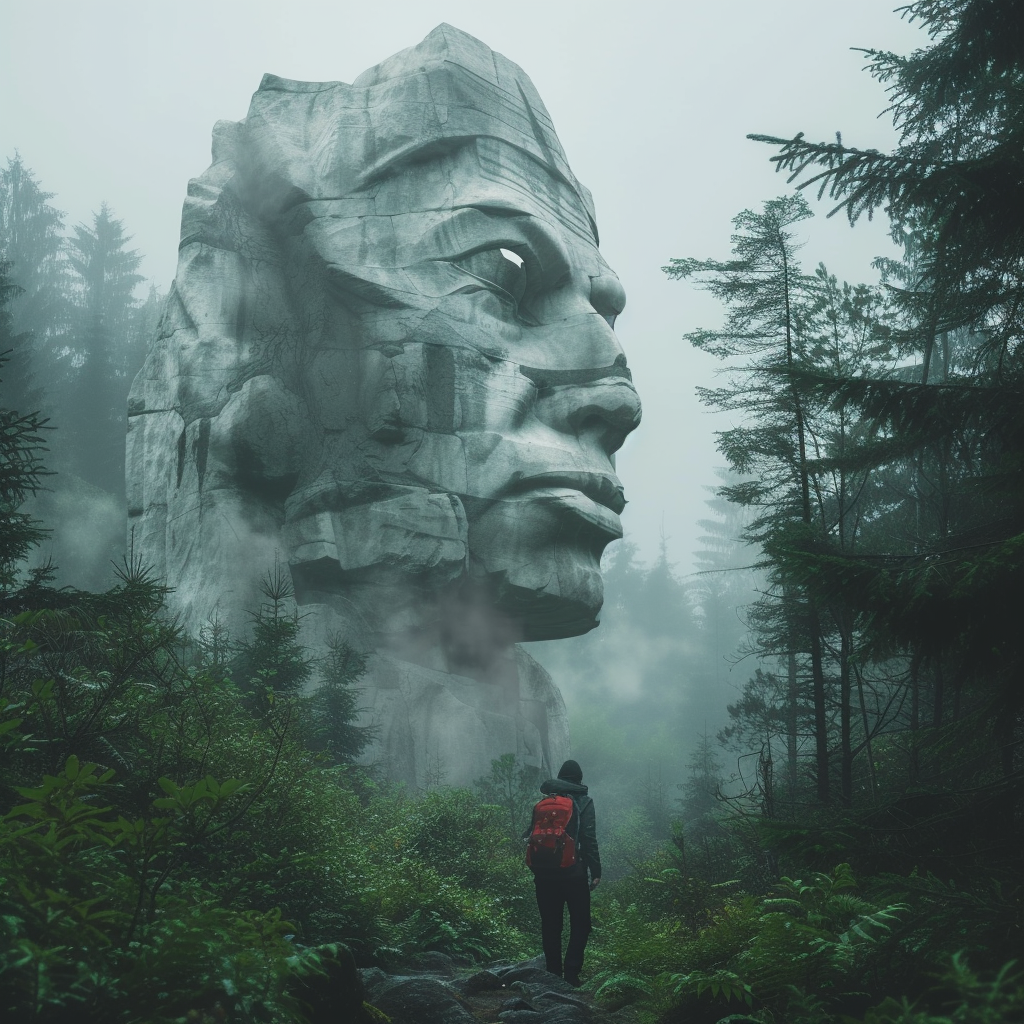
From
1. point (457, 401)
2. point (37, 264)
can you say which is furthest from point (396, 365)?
point (37, 264)

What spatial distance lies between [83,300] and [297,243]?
27.2m

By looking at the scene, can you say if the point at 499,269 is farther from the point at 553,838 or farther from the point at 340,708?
the point at 553,838

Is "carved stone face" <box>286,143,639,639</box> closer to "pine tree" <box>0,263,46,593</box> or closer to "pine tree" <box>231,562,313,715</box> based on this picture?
"pine tree" <box>231,562,313,715</box>

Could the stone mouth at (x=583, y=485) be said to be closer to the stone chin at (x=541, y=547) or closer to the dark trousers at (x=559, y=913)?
the stone chin at (x=541, y=547)

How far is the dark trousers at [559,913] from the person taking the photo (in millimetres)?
6379

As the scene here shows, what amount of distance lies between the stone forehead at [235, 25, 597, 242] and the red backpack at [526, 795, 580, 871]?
1059 centimetres

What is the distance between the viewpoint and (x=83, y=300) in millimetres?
37969

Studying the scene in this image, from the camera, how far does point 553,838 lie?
20.9 ft

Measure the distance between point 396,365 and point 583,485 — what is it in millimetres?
3090

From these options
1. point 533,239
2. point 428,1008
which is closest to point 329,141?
point 533,239

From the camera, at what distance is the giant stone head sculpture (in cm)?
1338

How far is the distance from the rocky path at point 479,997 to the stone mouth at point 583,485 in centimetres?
805

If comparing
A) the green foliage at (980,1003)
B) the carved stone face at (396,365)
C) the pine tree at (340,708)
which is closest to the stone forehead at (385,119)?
the carved stone face at (396,365)

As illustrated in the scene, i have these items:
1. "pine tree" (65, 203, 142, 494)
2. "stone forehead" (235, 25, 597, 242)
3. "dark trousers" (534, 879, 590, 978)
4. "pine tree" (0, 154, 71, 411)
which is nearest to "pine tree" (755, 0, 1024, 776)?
"dark trousers" (534, 879, 590, 978)
